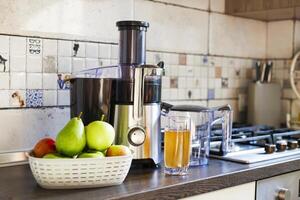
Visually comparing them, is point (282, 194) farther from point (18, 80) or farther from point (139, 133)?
point (18, 80)

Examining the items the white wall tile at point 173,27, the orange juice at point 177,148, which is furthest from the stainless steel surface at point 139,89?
the white wall tile at point 173,27

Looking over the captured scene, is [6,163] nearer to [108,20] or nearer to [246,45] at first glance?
[108,20]

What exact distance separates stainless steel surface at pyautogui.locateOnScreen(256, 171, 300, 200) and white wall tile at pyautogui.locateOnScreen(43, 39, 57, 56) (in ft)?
2.44

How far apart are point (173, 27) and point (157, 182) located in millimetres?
884

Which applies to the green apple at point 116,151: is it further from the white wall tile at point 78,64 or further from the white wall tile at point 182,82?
the white wall tile at point 182,82

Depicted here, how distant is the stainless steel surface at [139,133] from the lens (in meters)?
1.30

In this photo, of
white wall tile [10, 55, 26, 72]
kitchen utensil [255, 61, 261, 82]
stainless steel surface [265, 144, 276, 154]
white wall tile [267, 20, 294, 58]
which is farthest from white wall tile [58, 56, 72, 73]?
white wall tile [267, 20, 294, 58]

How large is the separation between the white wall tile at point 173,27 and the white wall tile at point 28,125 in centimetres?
49

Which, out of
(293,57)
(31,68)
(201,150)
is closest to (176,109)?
(201,150)

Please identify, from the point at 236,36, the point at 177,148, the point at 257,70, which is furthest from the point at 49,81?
the point at 257,70

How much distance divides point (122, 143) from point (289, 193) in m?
0.56

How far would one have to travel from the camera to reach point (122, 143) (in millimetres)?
1303

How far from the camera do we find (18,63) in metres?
1.41

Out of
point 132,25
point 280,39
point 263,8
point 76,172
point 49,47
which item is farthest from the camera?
point 280,39
